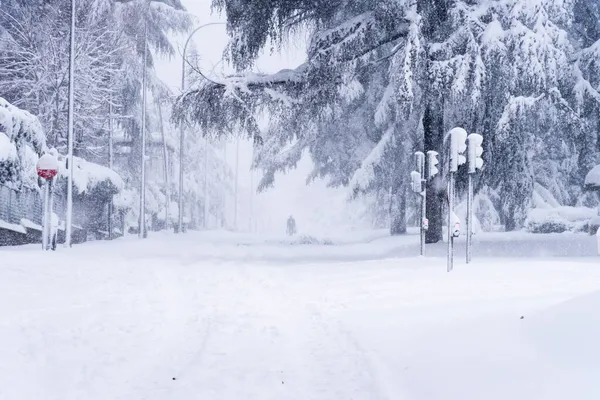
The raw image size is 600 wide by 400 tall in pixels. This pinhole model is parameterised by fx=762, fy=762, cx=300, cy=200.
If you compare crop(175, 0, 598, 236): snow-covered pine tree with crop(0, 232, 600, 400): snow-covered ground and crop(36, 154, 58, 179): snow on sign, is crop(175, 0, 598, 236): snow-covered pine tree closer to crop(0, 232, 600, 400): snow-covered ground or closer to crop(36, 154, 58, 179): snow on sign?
crop(36, 154, 58, 179): snow on sign

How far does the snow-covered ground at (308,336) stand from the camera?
559 cm

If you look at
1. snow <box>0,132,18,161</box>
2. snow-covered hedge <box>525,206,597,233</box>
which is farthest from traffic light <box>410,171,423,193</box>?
snow-covered hedge <box>525,206,597,233</box>

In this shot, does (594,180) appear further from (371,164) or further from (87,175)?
(87,175)

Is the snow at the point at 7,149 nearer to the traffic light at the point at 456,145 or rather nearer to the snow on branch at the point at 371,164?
the snow on branch at the point at 371,164

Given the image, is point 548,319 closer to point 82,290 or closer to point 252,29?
point 82,290

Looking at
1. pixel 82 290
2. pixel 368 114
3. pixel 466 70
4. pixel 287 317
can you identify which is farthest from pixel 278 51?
pixel 287 317

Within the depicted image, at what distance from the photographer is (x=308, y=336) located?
7.87 m

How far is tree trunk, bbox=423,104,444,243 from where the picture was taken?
818 inches

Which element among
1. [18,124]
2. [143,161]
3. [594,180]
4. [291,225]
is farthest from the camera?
[291,225]

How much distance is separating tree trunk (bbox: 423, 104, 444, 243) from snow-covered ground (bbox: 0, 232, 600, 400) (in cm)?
718

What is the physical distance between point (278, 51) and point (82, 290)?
10217mm

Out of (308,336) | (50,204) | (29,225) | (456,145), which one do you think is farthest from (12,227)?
(308,336)

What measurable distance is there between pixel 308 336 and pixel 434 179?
46.7 feet

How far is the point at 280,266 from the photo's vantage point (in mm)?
17719
